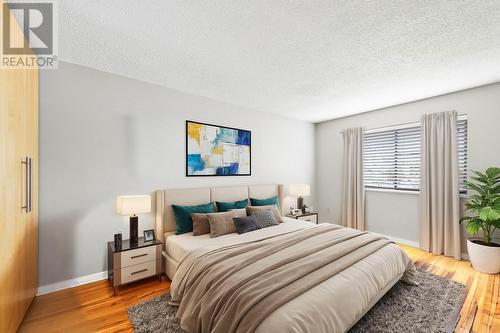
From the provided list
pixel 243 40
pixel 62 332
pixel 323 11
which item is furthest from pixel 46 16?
pixel 62 332

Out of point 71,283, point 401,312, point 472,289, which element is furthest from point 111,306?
point 472,289

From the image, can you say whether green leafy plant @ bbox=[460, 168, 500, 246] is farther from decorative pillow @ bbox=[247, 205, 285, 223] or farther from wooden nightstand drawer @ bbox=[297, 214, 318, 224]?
decorative pillow @ bbox=[247, 205, 285, 223]

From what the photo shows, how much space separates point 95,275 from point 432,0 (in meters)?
4.30

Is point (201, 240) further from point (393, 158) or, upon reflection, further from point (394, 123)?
point (394, 123)

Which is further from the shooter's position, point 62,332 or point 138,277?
point 138,277

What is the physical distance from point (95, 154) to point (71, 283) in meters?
1.53

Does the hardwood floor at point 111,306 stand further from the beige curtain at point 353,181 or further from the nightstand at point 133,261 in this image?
the beige curtain at point 353,181

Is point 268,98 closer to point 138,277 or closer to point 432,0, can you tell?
point 432,0

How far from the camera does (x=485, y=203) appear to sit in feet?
9.89

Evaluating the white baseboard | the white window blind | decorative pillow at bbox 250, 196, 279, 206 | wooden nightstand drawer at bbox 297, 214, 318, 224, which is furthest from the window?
the white baseboard

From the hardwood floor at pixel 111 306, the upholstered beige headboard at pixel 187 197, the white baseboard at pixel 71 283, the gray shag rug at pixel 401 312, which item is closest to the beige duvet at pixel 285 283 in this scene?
the gray shag rug at pixel 401 312

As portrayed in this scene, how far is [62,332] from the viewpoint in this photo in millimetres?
1885

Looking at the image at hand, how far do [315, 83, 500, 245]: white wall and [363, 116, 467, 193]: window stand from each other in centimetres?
15

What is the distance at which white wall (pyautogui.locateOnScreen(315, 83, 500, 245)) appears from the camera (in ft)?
10.6
